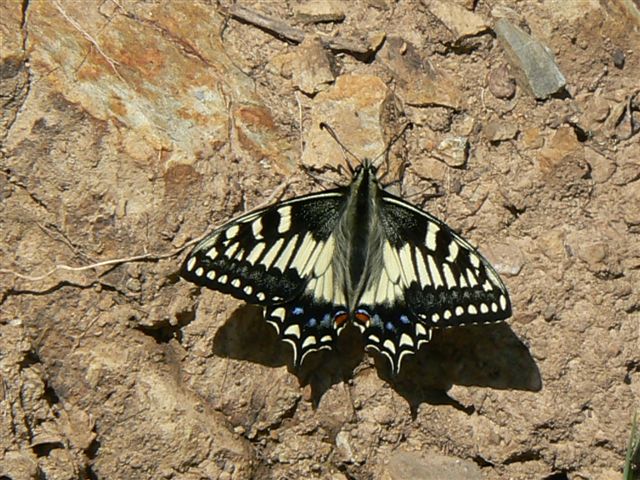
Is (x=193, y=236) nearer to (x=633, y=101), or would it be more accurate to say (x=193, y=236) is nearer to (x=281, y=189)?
(x=281, y=189)

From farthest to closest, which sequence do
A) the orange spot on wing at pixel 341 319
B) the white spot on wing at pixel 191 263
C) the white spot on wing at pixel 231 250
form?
the orange spot on wing at pixel 341 319 → the white spot on wing at pixel 231 250 → the white spot on wing at pixel 191 263

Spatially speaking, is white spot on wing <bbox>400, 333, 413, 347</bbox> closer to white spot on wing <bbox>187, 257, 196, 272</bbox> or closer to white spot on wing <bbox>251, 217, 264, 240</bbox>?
white spot on wing <bbox>251, 217, 264, 240</bbox>

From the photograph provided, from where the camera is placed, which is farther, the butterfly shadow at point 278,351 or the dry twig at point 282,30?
the dry twig at point 282,30

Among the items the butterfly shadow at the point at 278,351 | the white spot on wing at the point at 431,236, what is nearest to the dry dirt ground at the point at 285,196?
the butterfly shadow at the point at 278,351

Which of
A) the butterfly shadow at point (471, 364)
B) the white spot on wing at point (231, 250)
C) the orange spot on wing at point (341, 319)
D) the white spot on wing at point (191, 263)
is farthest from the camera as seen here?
the butterfly shadow at point (471, 364)

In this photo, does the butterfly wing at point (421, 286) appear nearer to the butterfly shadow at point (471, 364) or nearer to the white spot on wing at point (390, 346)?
the white spot on wing at point (390, 346)

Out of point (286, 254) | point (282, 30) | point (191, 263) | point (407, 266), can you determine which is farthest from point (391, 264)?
point (282, 30)

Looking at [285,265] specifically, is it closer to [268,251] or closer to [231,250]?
[268,251]

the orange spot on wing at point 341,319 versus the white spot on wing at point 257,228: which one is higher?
the white spot on wing at point 257,228
